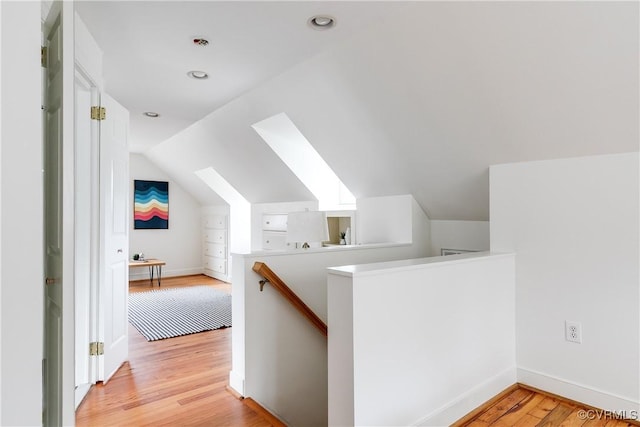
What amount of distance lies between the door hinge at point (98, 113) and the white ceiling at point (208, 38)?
42cm

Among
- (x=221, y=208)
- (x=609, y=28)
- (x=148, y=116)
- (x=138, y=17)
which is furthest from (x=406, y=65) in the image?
(x=221, y=208)

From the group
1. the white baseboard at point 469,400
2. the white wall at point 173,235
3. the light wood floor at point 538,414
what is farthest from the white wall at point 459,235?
the white wall at point 173,235

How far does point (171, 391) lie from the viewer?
104 inches

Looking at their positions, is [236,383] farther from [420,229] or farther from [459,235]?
[459,235]

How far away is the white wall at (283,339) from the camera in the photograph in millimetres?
2529

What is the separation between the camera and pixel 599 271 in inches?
88.4

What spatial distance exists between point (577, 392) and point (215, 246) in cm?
609

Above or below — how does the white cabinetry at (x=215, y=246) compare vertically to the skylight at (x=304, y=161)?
below

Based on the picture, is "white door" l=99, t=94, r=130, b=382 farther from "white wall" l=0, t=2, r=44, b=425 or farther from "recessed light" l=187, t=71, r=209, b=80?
"white wall" l=0, t=2, r=44, b=425

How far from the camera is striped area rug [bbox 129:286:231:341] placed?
4.11m

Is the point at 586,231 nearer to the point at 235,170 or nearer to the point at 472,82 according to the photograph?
the point at 472,82

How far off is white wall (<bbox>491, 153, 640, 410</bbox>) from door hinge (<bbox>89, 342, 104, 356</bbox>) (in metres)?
2.82

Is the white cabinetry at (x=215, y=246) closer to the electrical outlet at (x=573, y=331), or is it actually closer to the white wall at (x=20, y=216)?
the electrical outlet at (x=573, y=331)

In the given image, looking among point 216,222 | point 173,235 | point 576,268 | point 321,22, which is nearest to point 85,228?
point 321,22
